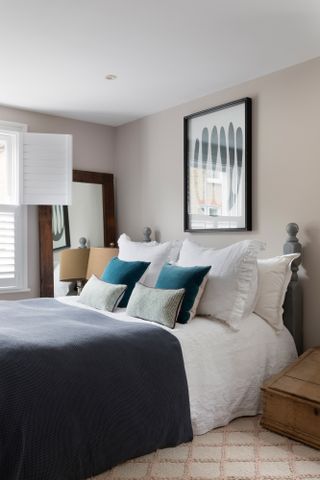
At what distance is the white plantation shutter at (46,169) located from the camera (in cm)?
428

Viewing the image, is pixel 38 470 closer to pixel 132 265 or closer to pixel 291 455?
pixel 291 455

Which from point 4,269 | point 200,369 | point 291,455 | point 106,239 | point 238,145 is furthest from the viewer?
point 106,239

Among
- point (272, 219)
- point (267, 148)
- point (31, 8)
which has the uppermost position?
point (31, 8)

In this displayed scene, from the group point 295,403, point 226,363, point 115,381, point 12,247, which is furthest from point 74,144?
point 295,403

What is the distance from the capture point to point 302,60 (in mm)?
3154

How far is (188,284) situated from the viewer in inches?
113

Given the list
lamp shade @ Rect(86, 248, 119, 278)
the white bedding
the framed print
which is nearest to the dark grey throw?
the white bedding

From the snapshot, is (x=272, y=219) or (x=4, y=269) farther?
(x=4, y=269)

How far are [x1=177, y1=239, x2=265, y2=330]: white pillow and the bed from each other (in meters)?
0.08

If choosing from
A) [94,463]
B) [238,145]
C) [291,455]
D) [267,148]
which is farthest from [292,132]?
[94,463]

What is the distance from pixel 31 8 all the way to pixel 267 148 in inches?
73.9

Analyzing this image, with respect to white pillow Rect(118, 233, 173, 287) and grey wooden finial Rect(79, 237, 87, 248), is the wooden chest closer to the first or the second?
white pillow Rect(118, 233, 173, 287)

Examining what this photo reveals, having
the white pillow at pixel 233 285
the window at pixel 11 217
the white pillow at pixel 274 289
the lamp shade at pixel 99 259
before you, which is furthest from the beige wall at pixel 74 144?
the white pillow at pixel 274 289

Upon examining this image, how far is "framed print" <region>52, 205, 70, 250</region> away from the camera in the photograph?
447cm
